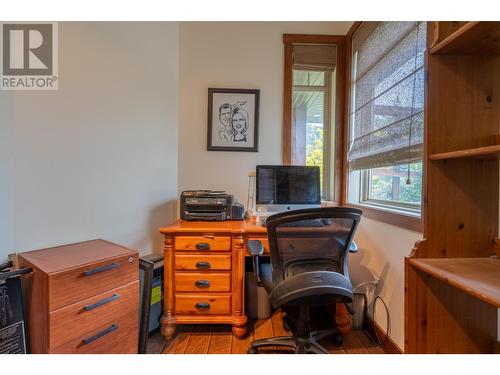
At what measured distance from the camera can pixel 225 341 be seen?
1.50 meters

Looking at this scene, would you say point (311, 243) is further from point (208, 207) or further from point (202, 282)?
point (208, 207)

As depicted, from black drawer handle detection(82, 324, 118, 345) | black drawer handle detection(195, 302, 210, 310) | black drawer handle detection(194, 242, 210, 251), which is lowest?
black drawer handle detection(195, 302, 210, 310)

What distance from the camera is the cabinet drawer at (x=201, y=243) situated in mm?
1468

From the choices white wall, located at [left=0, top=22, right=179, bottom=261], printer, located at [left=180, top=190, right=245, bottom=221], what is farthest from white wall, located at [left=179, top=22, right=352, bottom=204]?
printer, located at [left=180, top=190, right=245, bottom=221]

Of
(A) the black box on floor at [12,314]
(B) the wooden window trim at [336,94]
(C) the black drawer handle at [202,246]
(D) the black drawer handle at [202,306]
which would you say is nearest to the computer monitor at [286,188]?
(B) the wooden window trim at [336,94]

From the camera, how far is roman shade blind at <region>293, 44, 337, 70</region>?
6.88 ft

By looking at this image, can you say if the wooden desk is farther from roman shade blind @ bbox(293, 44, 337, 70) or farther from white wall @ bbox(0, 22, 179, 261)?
roman shade blind @ bbox(293, 44, 337, 70)

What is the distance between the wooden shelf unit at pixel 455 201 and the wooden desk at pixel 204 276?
0.85 metres

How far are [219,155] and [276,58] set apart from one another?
103 cm

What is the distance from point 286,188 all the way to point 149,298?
120cm

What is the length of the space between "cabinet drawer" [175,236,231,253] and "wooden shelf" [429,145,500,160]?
1146mm

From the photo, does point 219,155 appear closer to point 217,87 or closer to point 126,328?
point 217,87

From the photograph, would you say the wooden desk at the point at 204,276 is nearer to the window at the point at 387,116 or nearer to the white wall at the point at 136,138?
the white wall at the point at 136,138
